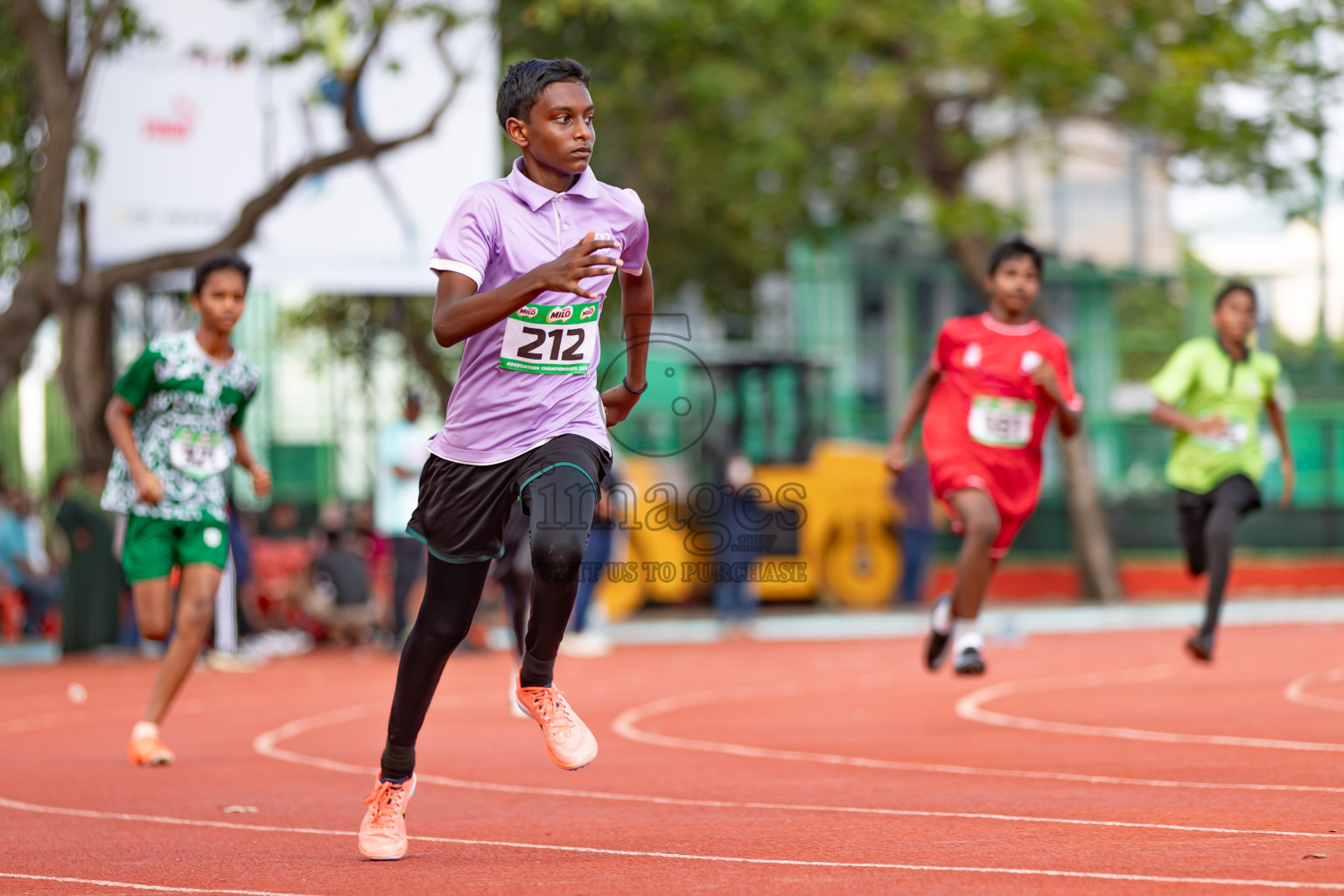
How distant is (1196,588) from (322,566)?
12691 millimetres

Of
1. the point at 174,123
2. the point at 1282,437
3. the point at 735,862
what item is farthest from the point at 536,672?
the point at 174,123

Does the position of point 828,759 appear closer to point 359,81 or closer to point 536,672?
point 536,672

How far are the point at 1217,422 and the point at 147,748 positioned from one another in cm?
620

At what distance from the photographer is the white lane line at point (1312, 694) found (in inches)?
378

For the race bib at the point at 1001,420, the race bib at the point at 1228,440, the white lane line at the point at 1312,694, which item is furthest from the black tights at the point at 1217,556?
the race bib at the point at 1001,420

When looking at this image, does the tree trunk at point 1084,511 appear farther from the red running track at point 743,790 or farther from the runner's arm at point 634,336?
the runner's arm at point 634,336

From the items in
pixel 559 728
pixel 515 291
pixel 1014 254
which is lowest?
pixel 559 728

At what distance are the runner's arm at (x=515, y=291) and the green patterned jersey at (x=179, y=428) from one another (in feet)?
12.1

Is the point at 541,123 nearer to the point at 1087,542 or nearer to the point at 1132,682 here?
the point at 1132,682

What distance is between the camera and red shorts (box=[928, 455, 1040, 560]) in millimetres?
9273

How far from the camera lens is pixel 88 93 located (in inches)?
720

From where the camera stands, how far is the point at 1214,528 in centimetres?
1058

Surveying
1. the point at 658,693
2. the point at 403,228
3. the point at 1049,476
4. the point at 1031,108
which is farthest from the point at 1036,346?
the point at 1049,476

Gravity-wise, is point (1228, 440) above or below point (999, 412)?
below
